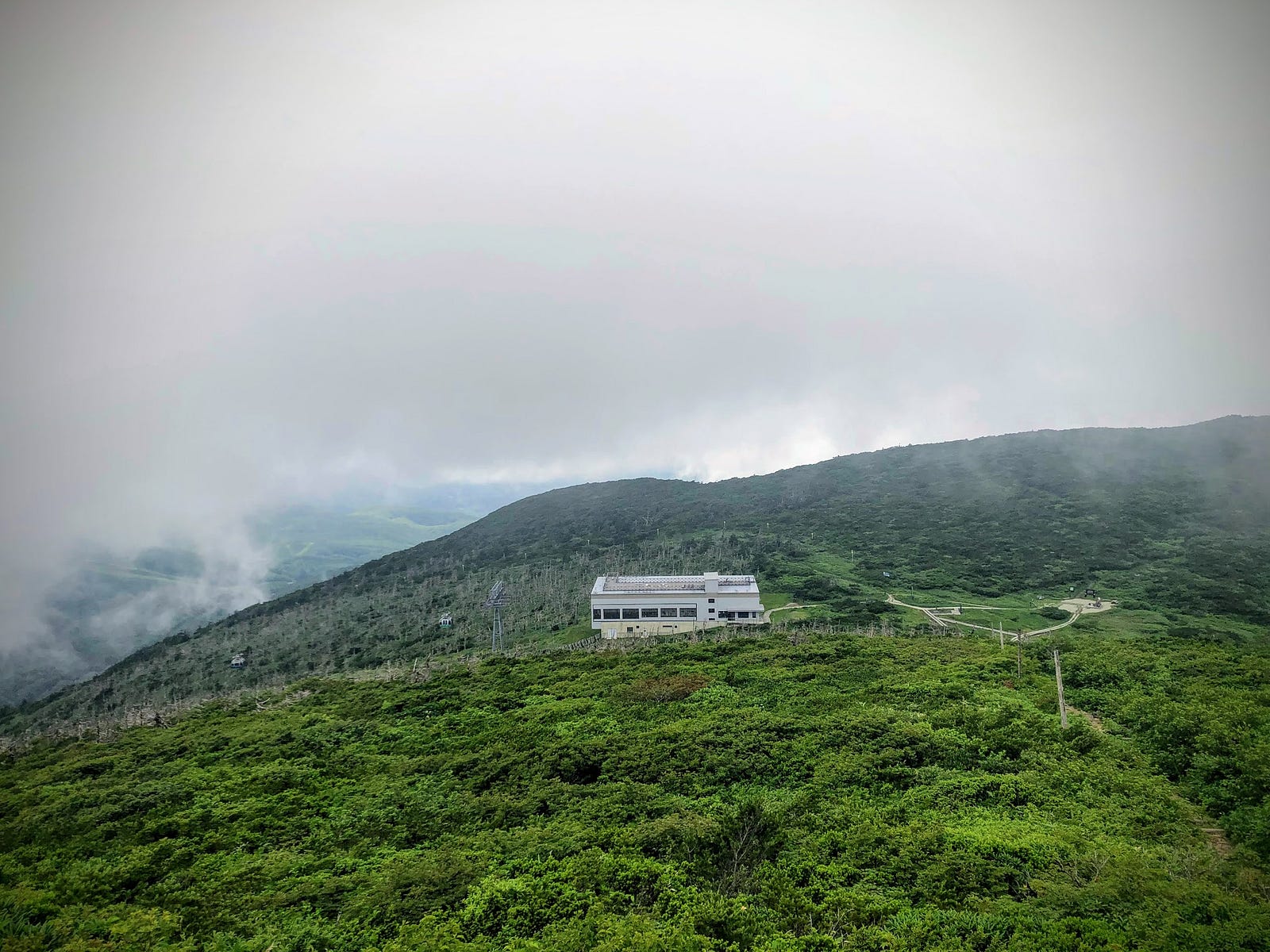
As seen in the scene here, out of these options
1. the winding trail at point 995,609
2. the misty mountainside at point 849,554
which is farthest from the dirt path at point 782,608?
the winding trail at point 995,609

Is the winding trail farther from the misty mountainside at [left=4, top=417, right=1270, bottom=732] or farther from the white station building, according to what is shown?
the white station building

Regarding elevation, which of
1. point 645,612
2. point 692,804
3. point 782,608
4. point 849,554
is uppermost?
point 849,554

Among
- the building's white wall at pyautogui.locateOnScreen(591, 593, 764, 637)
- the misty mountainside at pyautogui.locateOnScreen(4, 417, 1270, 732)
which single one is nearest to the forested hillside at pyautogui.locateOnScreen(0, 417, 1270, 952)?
the building's white wall at pyautogui.locateOnScreen(591, 593, 764, 637)

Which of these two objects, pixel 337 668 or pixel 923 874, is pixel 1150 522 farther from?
pixel 337 668

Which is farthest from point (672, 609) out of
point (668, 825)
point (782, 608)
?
point (668, 825)

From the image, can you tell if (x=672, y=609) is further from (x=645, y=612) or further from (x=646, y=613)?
(x=645, y=612)

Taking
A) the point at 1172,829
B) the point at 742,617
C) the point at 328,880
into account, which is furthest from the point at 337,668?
the point at 1172,829

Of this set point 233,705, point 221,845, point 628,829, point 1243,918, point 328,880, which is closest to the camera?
point 1243,918
